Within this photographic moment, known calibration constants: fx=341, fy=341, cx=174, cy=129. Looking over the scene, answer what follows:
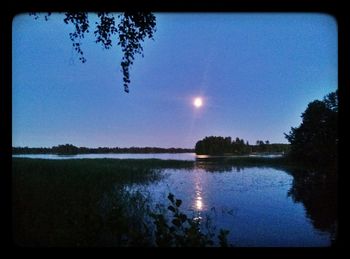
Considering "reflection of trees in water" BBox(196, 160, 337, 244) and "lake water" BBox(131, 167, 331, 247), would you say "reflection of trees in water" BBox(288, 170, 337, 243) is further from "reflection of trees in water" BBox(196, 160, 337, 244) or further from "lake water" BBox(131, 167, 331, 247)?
"lake water" BBox(131, 167, 331, 247)

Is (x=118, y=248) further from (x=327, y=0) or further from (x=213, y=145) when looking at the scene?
(x=213, y=145)

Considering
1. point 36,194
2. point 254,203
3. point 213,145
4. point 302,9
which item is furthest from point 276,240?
point 213,145

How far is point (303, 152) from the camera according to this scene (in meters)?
35.1

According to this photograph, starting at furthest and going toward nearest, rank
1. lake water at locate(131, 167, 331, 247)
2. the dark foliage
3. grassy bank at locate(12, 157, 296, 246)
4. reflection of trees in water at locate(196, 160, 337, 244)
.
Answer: the dark foliage < reflection of trees in water at locate(196, 160, 337, 244) < lake water at locate(131, 167, 331, 247) < grassy bank at locate(12, 157, 296, 246)

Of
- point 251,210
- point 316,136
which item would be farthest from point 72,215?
point 316,136

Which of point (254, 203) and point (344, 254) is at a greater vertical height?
point (344, 254)

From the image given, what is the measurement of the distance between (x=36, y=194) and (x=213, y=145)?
49970 mm

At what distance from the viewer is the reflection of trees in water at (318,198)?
41.8 feet

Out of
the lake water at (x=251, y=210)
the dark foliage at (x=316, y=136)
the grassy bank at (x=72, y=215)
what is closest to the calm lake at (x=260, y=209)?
the lake water at (x=251, y=210)

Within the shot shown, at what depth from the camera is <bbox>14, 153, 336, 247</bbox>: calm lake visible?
10484mm

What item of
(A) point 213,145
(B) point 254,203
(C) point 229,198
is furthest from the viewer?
(A) point 213,145

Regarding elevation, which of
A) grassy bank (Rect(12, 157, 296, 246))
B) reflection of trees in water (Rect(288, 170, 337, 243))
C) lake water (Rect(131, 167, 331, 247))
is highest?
grassy bank (Rect(12, 157, 296, 246))

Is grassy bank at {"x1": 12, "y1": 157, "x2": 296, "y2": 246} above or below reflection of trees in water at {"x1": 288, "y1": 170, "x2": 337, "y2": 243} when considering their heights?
above

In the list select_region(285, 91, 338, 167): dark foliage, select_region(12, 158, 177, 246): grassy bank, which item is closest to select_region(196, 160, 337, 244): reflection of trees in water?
select_region(285, 91, 338, 167): dark foliage
